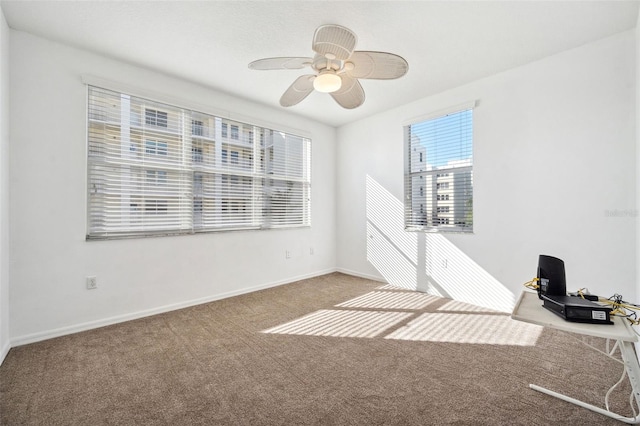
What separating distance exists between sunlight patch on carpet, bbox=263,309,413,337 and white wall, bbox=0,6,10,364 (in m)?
2.00

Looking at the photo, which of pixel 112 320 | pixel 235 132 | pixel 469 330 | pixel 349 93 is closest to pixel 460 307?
pixel 469 330

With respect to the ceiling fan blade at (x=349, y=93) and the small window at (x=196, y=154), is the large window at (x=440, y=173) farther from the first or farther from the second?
the small window at (x=196, y=154)

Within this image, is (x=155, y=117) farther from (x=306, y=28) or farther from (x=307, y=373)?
(x=307, y=373)

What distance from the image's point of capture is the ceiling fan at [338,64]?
5.93 feet

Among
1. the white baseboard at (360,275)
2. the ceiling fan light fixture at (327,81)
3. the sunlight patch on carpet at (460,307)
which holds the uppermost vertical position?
the ceiling fan light fixture at (327,81)

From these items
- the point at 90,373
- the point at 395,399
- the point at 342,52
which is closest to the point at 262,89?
the point at 342,52

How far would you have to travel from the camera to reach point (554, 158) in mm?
2877

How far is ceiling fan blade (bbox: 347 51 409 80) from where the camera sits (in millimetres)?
2021

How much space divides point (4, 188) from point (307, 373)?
2704 millimetres

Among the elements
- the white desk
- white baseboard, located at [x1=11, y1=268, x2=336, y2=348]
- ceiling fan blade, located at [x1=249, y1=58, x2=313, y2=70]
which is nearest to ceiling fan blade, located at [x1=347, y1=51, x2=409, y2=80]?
ceiling fan blade, located at [x1=249, y1=58, x2=313, y2=70]

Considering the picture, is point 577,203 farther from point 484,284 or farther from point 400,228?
point 400,228

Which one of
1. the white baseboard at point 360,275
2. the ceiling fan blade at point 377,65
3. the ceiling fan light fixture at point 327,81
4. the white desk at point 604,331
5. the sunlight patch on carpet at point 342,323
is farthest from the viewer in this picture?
the white baseboard at point 360,275

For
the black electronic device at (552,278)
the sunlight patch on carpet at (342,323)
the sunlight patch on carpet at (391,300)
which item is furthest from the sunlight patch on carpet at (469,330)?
the black electronic device at (552,278)

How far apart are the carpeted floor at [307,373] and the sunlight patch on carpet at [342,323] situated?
0.06 ft
